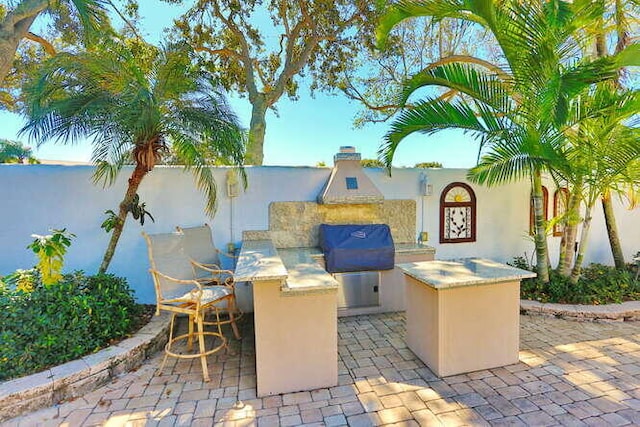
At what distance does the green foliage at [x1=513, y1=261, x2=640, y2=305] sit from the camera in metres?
5.41

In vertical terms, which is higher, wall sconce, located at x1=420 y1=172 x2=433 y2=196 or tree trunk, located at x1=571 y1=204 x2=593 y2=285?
wall sconce, located at x1=420 y1=172 x2=433 y2=196

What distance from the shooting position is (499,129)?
476 centimetres

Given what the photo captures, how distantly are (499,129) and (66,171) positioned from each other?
6.79 metres

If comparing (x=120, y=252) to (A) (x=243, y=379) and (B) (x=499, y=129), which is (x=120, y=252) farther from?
(B) (x=499, y=129)

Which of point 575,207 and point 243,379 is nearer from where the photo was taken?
point 243,379

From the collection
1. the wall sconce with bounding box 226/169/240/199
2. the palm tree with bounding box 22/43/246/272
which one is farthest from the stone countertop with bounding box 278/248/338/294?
the palm tree with bounding box 22/43/246/272

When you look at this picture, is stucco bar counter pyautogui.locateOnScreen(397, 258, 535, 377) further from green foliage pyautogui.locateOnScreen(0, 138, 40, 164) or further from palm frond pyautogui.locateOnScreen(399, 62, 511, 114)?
green foliage pyautogui.locateOnScreen(0, 138, 40, 164)

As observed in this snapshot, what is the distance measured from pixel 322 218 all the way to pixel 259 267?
2.83m

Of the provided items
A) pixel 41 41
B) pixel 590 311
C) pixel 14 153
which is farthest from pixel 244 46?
pixel 590 311

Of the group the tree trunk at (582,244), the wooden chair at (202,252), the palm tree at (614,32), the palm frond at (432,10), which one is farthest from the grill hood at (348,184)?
the palm tree at (614,32)

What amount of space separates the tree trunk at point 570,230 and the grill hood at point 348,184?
3056 millimetres

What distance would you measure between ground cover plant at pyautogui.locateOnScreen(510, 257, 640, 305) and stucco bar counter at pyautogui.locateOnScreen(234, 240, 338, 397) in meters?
4.10

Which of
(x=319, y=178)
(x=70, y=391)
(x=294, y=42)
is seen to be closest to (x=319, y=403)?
(x=70, y=391)

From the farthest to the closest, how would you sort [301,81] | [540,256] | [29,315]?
[301,81], [540,256], [29,315]
